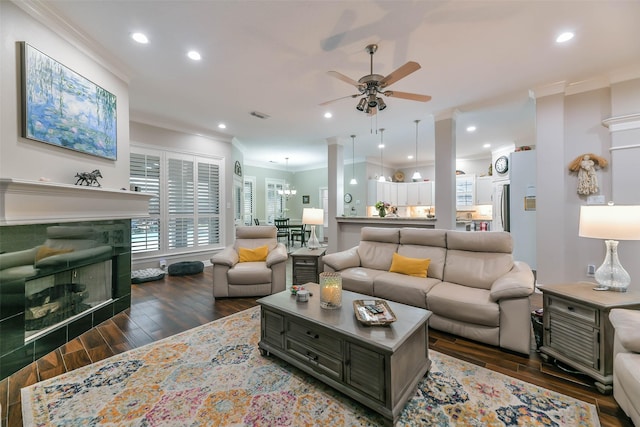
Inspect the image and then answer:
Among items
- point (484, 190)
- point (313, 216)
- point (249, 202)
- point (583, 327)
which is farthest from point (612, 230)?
point (249, 202)

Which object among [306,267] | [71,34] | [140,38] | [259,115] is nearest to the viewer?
[71,34]

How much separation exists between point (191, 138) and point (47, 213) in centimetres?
367

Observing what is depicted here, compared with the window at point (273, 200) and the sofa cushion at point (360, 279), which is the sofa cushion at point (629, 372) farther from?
the window at point (273, 200)

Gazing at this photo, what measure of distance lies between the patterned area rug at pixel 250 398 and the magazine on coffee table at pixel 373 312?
20.5 inches

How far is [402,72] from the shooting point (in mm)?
2277

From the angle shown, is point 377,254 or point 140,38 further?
point 377,254

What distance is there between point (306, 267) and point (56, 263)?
9.00ft

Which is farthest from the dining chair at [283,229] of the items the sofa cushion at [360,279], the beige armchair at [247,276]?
the sofa cushion at [360,279]

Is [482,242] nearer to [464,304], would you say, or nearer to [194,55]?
[464,304]

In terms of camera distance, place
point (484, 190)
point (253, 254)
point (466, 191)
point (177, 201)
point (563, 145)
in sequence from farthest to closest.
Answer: point (466, 191) < point (484, 190) < point (177, 201) < point (253, 254) < point (563, 145)

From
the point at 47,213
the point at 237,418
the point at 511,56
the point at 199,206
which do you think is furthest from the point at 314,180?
the point at 237,418

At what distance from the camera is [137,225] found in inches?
187

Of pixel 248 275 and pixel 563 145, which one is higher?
pixel 563 145

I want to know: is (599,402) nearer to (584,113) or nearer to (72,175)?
(584,113)
